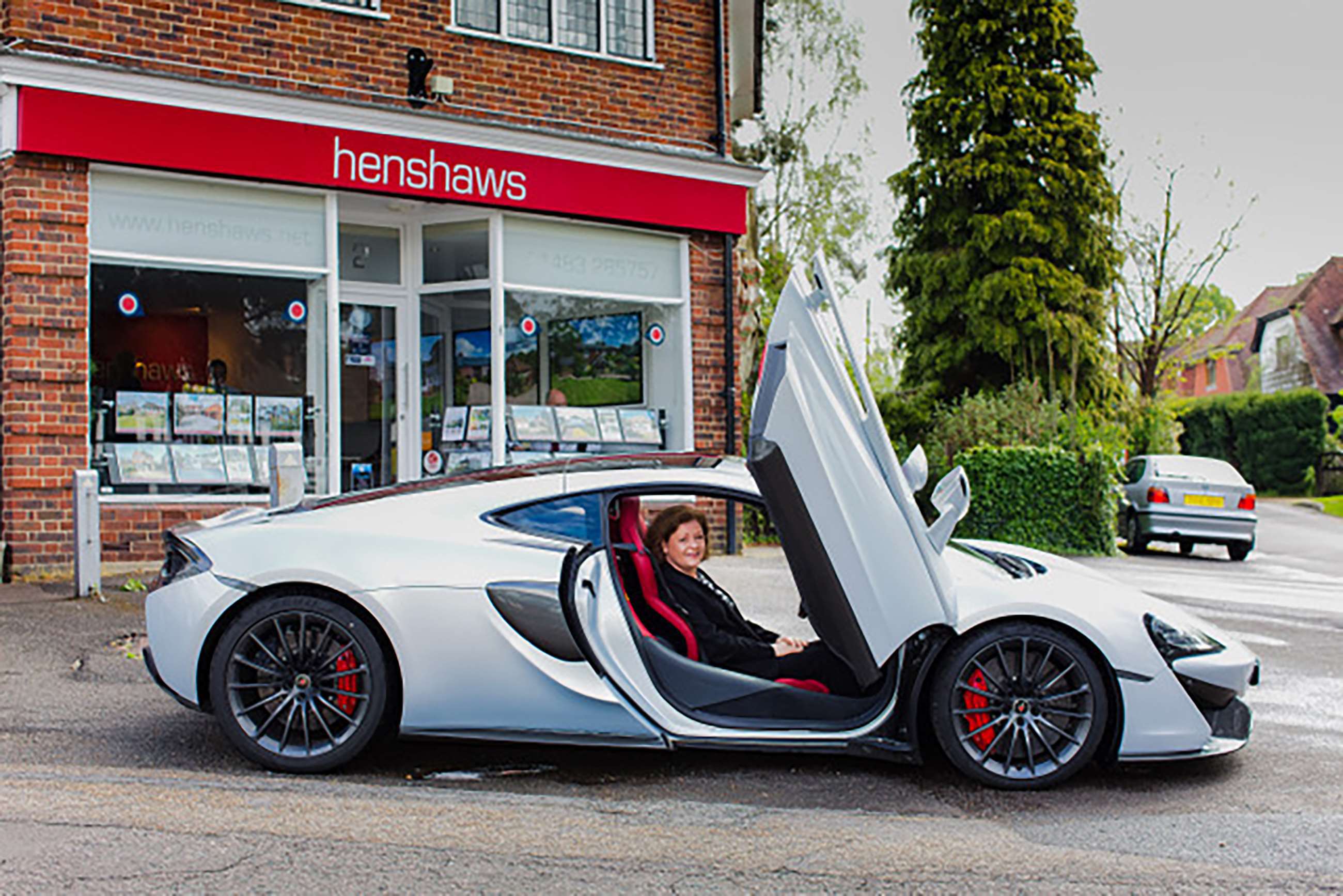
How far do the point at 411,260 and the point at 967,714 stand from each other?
885 centimetres

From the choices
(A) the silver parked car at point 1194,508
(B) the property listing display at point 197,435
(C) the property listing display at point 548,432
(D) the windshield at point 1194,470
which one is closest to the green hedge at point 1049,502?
(A) the silver parked car at point 1194,508

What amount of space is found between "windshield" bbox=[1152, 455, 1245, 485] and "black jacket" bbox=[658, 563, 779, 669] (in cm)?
1406

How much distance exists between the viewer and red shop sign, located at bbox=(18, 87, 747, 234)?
10070 millimetres

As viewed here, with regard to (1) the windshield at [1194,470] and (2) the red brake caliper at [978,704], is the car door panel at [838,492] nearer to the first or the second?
(2) the red brake caliper at [978,704]

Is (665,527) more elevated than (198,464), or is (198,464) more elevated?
(198,464)

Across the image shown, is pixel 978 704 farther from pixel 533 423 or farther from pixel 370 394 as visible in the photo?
pixel 370 394

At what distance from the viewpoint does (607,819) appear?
4500 millimetres

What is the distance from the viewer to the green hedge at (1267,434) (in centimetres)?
3603

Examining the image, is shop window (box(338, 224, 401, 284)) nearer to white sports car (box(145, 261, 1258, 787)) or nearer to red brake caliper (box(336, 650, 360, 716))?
white sports car (box(145, 261, 1258, 787))

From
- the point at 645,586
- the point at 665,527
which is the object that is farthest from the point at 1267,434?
the point at 645,586

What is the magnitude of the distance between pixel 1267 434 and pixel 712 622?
35.7 meters

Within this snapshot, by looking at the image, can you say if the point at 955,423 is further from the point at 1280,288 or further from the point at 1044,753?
the point at 1280,288

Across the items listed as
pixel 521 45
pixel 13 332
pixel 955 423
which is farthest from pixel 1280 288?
pixel 13 332

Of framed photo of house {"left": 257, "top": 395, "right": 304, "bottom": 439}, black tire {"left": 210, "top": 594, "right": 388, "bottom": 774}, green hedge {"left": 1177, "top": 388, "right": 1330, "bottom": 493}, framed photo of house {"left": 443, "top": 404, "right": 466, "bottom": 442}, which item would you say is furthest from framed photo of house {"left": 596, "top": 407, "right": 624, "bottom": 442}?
green hedge {"left": 1177, "top": 388, "right": 1330, "bottom": 493}
